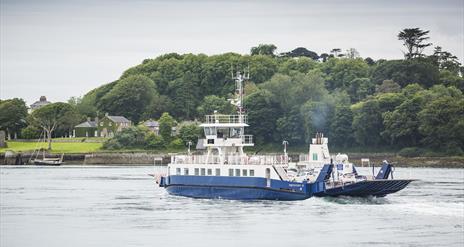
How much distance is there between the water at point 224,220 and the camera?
2141 inches

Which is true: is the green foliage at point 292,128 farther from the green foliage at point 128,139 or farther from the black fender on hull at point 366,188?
the black fender on hull at point 366,188

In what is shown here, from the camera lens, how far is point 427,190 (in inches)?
3447

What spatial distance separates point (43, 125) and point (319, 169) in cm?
11748

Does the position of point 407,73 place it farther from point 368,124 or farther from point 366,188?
point 366,188

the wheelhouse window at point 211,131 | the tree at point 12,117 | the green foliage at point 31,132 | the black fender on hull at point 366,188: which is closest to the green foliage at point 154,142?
the green foliage at point 31,132

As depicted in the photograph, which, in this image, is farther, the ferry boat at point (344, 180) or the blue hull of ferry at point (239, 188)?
the ferry boat at point (344, 180)

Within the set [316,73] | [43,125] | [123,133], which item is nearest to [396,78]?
[316,73]

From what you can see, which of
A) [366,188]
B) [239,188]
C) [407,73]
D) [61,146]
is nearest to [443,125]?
[407,73]

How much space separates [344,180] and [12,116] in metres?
129

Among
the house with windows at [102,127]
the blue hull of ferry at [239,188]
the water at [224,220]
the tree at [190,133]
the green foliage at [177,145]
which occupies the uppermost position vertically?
the house with windows at [102,127]

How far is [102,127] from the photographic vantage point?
191125 millimetres

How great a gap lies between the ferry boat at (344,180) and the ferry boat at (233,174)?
1090 mm

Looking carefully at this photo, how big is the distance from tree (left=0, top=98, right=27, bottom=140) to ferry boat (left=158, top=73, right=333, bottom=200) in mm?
118243

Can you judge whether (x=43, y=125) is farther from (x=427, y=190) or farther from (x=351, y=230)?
(x=351, y=230)
